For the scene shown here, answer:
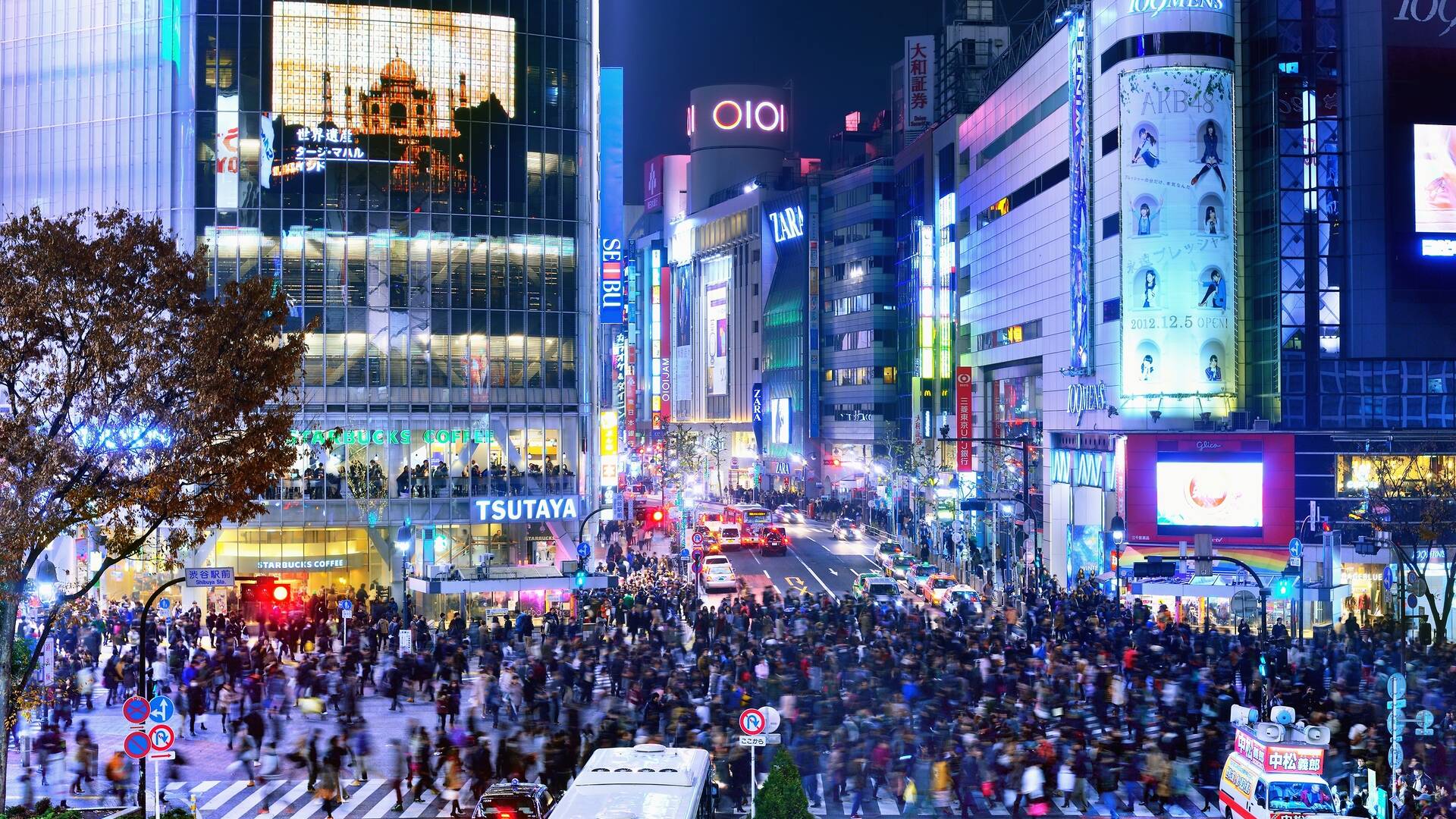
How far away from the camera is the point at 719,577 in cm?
5388

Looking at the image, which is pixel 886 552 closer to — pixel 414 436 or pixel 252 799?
pixel 414 436

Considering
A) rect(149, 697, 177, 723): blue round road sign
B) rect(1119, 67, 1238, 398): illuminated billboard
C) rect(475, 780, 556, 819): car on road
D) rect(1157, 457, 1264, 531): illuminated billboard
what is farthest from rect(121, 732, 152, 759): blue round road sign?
rect(1119, 67, 1238, 398): illuminated billboard

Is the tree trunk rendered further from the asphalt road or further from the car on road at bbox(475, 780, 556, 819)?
the asphalt road

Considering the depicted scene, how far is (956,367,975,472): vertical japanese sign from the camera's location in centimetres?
7822

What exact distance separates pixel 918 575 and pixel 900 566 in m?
4.38

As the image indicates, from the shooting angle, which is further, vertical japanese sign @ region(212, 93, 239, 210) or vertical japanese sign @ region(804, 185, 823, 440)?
vertical japanese sign @ region(804, 185, 823, 440)

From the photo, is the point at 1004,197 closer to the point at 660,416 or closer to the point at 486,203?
the point at 486,203

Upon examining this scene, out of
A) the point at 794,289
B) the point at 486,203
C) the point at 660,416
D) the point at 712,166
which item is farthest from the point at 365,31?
the point at 712,166

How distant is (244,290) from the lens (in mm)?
20234

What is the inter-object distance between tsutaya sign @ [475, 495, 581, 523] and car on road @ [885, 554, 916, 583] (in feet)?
45.7

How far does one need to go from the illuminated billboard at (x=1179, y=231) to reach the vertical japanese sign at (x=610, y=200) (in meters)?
24.1

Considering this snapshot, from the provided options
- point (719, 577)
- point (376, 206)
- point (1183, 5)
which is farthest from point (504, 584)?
point (1183, 5)

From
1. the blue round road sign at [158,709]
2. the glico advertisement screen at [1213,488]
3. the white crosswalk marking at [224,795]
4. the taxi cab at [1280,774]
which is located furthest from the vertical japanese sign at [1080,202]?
the blue round road sign at [158,709]

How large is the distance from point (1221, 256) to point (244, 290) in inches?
1728
